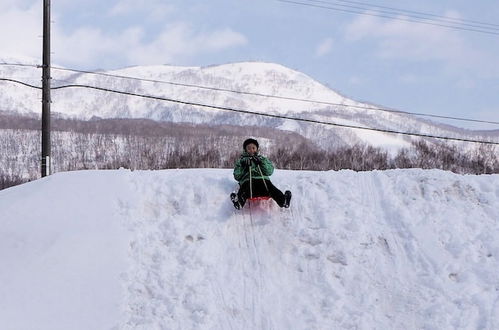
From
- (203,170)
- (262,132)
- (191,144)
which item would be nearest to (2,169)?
(191,144)

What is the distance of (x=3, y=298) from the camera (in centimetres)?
698

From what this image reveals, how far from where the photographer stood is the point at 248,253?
7.98m

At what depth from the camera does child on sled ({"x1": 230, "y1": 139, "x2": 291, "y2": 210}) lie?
28.7 feet

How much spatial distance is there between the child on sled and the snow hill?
0.27 metres

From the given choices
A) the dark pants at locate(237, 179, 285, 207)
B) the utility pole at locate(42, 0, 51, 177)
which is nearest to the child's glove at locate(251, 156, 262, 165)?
the dark pants at locate(237, 179, 285, 207)

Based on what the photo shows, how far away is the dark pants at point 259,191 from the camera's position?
8734mm

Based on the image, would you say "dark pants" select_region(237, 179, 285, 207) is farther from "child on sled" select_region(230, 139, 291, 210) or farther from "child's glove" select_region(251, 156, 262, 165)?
"child's glove" select_region(251, 156, 262, 165)

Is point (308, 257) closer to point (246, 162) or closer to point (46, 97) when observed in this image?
point (246, 162)

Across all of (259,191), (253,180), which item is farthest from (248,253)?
(253,180)

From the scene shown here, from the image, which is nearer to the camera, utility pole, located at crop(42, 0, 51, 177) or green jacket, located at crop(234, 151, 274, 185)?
green jacket, located at crop(234, 151, 274, 185)

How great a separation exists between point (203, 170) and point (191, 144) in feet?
306

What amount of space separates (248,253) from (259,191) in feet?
4.22

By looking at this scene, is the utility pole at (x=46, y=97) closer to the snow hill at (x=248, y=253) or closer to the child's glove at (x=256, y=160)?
the snow hill at (x=248, y=253)

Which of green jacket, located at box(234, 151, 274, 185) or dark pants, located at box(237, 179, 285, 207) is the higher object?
green jacket, located at box(234, 151, 274, 185)
